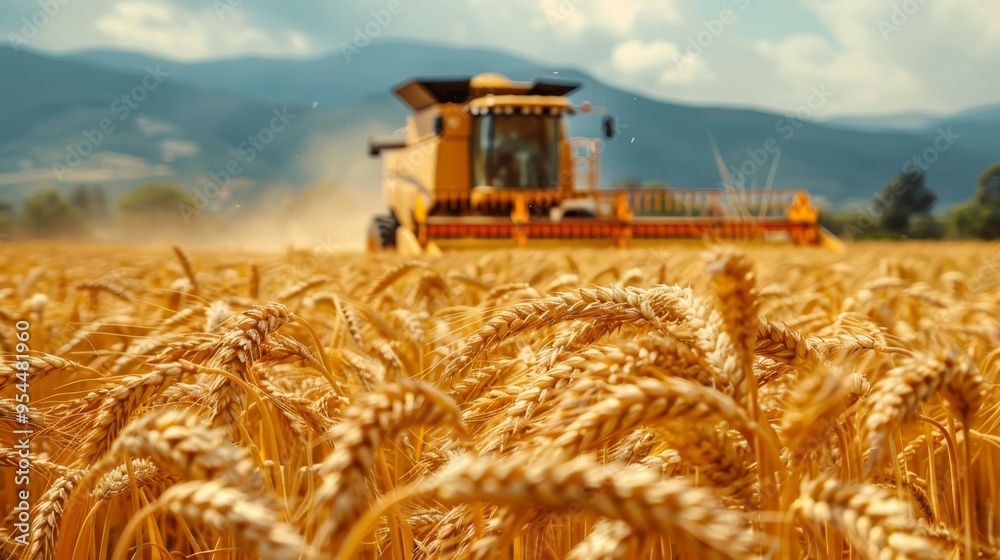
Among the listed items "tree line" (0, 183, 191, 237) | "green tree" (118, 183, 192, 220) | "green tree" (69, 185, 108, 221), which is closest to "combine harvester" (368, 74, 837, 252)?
"tree line" (0, 183, 191, 237)

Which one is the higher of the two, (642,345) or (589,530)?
(642,345)

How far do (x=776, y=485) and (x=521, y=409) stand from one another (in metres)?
0.40

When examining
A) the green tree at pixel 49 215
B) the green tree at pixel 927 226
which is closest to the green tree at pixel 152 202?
the green tree at pixel 49 215

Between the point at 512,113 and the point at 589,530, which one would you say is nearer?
the point at 589,530

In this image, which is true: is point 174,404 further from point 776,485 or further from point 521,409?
point 776,485

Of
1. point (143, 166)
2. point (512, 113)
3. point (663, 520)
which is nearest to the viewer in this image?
point (663, 520)

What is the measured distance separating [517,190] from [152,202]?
9562cm

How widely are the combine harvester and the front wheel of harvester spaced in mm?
33

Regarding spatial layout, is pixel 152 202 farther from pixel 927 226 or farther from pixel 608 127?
pixel 608 127

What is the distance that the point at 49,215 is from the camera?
59312mm

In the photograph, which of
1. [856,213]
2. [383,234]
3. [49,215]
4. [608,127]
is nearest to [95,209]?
[49,215]

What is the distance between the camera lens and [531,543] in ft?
4.90

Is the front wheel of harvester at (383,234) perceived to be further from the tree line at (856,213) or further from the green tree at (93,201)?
the green tree at (93,201)

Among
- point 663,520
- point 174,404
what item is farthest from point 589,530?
point 663,520
